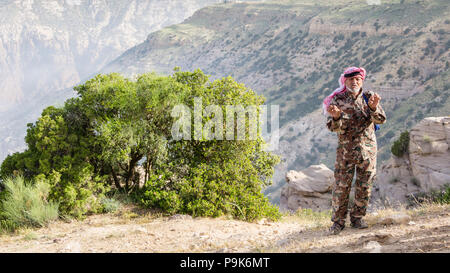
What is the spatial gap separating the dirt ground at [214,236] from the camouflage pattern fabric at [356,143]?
2.12 ft

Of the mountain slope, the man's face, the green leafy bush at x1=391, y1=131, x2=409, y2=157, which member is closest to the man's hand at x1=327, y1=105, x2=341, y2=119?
the man's face

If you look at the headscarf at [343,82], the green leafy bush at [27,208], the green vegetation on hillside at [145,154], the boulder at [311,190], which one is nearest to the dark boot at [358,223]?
the headscarf at [343,82]

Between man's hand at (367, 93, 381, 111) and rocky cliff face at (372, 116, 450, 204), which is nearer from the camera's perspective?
man's hand at (367, 93, 381, 111)

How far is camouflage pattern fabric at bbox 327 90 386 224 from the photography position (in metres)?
4.28

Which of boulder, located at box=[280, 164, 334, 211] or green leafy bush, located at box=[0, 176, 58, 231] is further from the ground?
green leafy bush, located at box=[0, 176, 58, 231]

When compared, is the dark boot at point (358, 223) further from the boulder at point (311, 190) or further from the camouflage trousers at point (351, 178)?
the boulder at point (311, 190)

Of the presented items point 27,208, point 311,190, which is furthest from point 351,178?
point 311,190

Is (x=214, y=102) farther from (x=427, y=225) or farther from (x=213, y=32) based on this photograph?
(x=213, y=32)

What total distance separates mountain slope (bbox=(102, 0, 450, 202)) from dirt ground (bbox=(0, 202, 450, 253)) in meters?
23.8

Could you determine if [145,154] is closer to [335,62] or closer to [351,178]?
[351,178]

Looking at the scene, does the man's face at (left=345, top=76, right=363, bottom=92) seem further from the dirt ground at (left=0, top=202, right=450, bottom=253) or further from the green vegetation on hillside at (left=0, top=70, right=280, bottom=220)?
the green vegetation on hillside at (left=0, top=70, right=280, bottom=220)

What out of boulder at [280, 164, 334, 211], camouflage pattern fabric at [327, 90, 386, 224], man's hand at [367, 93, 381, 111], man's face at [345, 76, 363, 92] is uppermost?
man's face at [345, 76, 363, 92]
